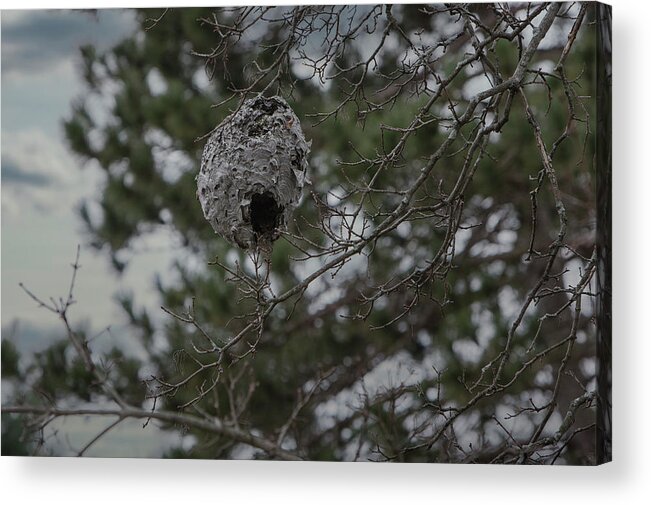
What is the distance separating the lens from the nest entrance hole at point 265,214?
110 inches

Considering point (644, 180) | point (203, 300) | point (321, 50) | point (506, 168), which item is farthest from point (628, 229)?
point (203, 300)

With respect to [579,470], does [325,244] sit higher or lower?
higher

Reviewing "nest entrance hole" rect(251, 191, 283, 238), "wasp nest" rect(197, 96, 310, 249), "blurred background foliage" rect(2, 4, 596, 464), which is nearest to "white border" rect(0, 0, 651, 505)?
"blurred background foliage" rect(2, 4, 596, 464)

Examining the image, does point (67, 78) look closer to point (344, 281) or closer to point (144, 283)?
point (144, 283)

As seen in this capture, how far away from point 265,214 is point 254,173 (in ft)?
0.42

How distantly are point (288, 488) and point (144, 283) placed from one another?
2.38 ft

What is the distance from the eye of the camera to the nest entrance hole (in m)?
2.79

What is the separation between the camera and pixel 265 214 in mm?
2834

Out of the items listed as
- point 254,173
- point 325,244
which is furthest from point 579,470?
point 254,173

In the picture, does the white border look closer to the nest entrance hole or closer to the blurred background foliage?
the blurred background foliage

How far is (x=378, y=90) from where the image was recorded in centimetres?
320

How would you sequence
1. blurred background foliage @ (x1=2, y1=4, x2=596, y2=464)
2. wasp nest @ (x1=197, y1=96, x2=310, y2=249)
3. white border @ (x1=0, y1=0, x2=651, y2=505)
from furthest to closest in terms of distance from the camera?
1. blurred background foliage @ (x1=2, y1=4, x2=596, y2=464)
2. white border @ (x1=0, y1=0, x2=651, y2=505)
3. wasp nest @ (x1=197, y1=96, x2=310, y2=249)

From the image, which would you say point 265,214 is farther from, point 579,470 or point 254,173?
point 579,470

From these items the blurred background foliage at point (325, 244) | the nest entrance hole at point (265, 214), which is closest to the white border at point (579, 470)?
the blurred background foliage at point (325, 244)
